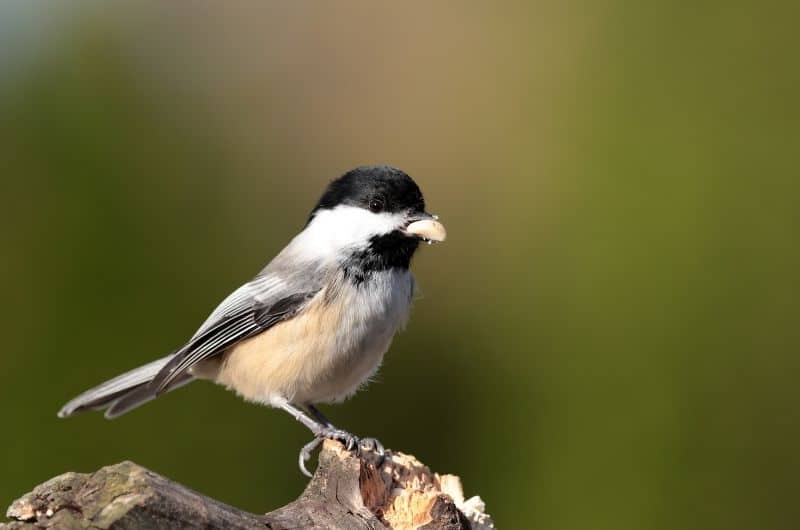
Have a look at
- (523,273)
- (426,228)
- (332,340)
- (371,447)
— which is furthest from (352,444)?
(523,273)

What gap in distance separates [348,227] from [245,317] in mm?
441

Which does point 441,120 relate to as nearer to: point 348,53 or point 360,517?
point 348,53

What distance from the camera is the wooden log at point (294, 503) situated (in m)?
1.62

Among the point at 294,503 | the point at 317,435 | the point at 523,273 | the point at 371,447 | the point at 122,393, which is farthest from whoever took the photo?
the point at 523,273

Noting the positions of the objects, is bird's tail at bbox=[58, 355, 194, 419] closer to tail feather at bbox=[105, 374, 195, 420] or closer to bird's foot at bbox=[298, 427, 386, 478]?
tail feather at bbox=[105, 374, 195, 420]

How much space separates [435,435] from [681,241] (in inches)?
48.6

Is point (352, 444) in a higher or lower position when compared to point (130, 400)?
higher

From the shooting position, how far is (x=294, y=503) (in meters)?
2.02

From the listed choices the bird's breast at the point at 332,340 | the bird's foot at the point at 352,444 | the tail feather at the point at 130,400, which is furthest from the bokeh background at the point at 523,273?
the bird's foot at the point at 352,444

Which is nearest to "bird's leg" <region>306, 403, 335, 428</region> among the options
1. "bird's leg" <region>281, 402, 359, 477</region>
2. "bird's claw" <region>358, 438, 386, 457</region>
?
"bird's leg" <region>281, 402, 359, 477</region>

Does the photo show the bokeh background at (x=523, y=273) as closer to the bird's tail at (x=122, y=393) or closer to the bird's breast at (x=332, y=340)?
the bird's tail at (x=122, y=393)

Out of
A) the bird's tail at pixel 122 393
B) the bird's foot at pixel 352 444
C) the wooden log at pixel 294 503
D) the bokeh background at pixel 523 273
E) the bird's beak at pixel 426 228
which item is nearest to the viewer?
the wooden log at pixel 294 503

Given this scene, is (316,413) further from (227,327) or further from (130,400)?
(130,400)

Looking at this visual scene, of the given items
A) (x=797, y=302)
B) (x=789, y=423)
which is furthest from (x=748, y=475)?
(x=797, y=302)
